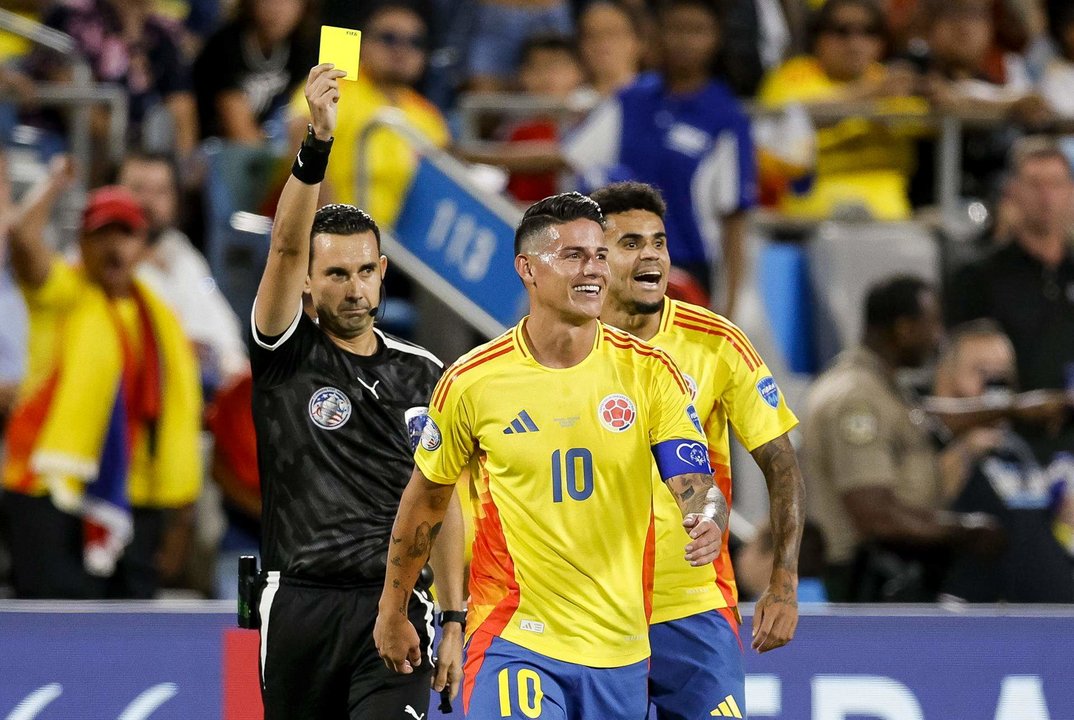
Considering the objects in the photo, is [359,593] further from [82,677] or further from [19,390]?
[19,390]

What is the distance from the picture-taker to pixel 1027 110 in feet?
34.9

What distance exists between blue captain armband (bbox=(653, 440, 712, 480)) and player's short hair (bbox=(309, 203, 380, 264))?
4.00ft

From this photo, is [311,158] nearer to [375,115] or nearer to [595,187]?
[375,115]

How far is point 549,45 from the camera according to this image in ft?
35.8

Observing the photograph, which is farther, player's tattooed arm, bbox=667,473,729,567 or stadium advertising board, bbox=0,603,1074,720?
stadium advertising board, bbox=0,603,1074,720

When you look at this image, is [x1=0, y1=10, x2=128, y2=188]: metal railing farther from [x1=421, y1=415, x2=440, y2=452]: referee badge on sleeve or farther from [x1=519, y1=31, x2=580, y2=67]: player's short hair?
[x1=421, y1=415, x2=440, y2=452]: referee badge on sleeve

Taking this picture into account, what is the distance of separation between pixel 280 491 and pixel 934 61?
22.1 ft

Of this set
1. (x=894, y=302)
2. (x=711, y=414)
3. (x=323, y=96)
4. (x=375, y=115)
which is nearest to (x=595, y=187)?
(x=375, y=115)

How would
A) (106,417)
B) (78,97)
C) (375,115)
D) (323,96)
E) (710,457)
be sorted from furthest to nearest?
(78,97) < (375,115) < (106,417) < (710,457) < (323,96)

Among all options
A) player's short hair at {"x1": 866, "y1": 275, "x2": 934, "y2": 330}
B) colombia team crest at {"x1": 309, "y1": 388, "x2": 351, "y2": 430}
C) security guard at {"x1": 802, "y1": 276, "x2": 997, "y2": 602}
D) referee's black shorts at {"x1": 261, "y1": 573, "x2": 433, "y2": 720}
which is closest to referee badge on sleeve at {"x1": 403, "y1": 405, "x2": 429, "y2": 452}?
colombia team crest at {"x1": 309, "y1": 388, "x2": 351, "y2": 430}

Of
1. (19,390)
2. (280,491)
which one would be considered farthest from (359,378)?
(19,390)

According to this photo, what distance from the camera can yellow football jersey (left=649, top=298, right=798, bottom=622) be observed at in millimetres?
5578

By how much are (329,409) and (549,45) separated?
5.72 meters

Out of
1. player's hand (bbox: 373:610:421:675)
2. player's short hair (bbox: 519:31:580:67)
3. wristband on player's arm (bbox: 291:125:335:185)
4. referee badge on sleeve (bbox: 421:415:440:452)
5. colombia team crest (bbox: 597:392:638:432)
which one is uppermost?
player's short hair (bbox: 519:31:580:67)
